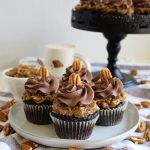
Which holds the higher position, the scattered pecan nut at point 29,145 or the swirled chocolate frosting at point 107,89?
the swirled chocolate frosting at point 107,89

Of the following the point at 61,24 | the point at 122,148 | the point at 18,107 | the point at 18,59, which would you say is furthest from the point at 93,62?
the point at 122,148

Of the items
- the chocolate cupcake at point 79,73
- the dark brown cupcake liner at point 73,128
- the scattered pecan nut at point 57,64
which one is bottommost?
the dark brown cupcake liner at point 73,128

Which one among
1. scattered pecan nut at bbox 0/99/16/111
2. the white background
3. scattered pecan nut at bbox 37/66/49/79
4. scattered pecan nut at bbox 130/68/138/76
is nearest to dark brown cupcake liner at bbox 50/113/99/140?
scattered pecan nut at bbox 37/66/49/79

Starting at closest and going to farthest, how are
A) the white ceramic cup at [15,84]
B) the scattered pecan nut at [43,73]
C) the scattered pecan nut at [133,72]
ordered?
1. the scattered pecan nut at [43,73]
2. the white ceramic cup at [15,84]
3. the scattered pecan nut at [133,72]

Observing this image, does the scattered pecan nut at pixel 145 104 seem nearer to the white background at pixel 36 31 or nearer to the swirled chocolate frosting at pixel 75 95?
the swirled chocolate frosting at pixel 75 95

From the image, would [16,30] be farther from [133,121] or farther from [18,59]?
[133,121]

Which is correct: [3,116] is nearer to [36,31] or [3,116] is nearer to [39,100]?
[39,100]

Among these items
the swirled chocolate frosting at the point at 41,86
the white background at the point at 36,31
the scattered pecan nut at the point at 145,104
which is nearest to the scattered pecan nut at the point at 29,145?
the swirled chocolate frosting at the point at 41,86

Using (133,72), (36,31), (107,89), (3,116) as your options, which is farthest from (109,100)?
(36,31)
